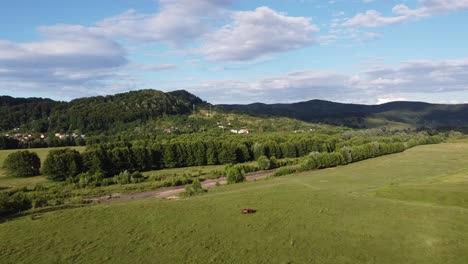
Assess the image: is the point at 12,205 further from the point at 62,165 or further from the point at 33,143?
the point at 33,143

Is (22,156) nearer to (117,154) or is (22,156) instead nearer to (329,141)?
(117,154)

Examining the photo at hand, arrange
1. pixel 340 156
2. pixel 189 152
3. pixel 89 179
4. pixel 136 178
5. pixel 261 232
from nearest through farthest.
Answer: pixel 261 232
pixel 89 179
pixel 136 178
pixel 340 156
pixel 189 152

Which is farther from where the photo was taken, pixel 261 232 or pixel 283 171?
pixel 283 171

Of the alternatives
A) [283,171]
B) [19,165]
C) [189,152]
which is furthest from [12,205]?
[189,152]

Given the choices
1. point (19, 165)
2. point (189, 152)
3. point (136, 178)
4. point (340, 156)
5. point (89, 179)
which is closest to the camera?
point (89, 179)

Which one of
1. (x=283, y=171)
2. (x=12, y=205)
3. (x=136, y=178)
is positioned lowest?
(x=136, y=178)

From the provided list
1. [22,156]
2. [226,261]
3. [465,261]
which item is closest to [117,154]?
[22,156]
